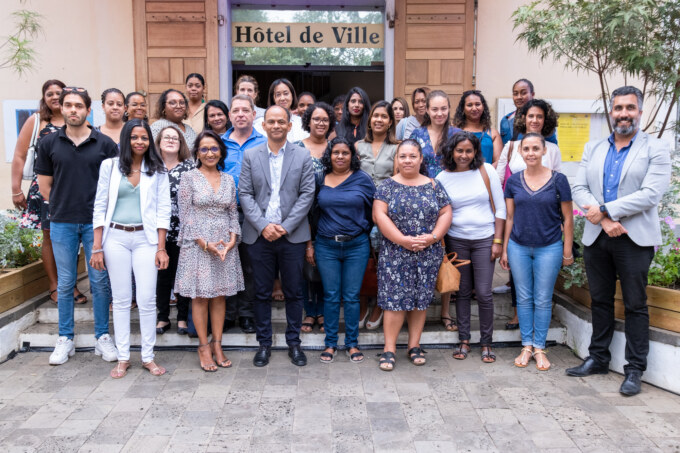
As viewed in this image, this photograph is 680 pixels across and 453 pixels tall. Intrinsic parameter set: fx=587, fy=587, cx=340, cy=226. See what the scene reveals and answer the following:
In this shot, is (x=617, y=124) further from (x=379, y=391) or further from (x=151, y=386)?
(x=151, y=386)

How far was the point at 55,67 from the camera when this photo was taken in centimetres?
791

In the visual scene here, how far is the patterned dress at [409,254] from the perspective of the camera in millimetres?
4520

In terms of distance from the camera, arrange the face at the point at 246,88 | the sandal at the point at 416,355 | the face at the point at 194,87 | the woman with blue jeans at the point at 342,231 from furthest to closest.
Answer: the face at the point at 194,87 < the face at the point at 246,88 < the sandal at the point at 416,355 < the woman with blue jeans at the point at 342,231

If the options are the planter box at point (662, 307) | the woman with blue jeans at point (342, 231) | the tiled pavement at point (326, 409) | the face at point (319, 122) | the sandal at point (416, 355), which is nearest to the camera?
the tiled pavement at point (326, 409)

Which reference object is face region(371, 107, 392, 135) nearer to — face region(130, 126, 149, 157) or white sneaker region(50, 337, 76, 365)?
face region(130, 126, 149, 157)

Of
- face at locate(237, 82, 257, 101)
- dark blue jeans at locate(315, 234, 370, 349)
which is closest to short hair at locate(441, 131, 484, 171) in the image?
dark blue jeans at locate(315, 234, 370, 349)

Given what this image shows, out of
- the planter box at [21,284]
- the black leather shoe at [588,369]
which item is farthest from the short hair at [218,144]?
→ the black leather shoe at [588,369]

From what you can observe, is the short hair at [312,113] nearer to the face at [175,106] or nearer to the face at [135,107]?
the face at [175,106]

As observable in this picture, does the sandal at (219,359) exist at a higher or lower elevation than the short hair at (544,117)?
lower

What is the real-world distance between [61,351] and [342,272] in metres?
2.36

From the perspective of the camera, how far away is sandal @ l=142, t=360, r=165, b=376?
4.48 m

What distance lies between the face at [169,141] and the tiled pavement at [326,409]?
1.71m

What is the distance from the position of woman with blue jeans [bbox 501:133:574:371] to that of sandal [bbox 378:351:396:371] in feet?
3.26

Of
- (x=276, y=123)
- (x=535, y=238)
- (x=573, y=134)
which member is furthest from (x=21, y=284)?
(x=573, y=134)
